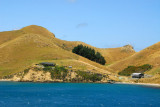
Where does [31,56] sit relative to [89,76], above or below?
above

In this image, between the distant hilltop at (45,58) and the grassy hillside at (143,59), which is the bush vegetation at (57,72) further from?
the grassy hillside at (143,59)

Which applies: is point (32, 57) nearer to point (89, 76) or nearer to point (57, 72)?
point (57, 72)

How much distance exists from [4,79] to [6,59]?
105 ft

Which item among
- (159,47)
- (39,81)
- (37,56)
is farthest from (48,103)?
(159,47)

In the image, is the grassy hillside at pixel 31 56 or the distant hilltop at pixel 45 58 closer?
the distant hilltop at pixel 45 58

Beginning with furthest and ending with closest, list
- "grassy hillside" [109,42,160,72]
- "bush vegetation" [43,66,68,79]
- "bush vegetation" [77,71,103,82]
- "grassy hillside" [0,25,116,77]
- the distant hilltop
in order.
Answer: "grassy hillside" [109,42,160,72]
"grassy hillside" [0,25,116,77]
the distant hilltop
"bush vegetation" [77,71,103,82]
"bush vegetation" [43,66,68,79]

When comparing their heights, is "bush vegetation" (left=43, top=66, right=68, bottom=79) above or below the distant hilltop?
below

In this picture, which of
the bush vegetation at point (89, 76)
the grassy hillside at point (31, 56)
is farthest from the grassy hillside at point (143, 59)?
the bush vegetation at point (89, 76)

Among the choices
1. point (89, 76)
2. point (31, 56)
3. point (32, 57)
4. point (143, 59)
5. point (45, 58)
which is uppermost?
point (143, 59)

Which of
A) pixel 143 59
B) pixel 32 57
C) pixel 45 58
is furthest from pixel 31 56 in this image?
pixel 143 59

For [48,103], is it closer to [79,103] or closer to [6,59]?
[79,103]

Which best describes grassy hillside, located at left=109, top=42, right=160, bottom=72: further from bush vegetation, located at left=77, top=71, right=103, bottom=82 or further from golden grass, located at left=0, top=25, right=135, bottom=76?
bush vegetation, located at left=77, top=71, right=103, bottom=82

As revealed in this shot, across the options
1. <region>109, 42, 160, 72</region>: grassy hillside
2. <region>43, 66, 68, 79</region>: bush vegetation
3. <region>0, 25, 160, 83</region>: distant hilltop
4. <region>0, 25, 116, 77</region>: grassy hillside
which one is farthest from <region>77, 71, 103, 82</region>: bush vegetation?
<region>109, 42, 160, 72</region>: grassy hillside

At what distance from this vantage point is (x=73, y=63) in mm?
145500
